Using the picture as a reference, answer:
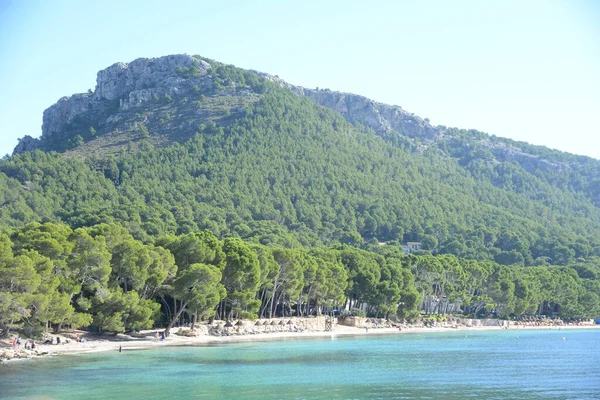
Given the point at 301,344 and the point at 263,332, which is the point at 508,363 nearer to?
the point at 301,344

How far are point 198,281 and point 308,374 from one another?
73.7 feet

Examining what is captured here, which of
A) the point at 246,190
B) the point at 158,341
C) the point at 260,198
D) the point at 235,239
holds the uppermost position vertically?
the point at 246,190

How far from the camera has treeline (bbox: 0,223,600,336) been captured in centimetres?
5865

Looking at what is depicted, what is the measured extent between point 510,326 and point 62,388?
3761 inches

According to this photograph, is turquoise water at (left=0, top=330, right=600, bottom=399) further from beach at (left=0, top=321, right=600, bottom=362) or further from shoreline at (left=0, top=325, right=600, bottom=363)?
beach at (left=0, top=321, right=600, bottom=362)

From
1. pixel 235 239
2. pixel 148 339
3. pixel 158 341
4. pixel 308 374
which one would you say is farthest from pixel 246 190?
pixel 308 374

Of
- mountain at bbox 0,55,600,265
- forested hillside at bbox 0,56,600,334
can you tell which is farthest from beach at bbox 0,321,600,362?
mountain at bbox 0,55,600,265

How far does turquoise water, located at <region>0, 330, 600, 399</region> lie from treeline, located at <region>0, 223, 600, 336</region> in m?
5.05

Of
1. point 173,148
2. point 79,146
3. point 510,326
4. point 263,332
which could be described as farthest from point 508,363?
point 79,146

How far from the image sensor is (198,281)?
71.2 m

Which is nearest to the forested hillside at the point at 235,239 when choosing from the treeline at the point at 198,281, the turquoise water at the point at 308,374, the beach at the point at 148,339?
the treeline at the point at 198,281

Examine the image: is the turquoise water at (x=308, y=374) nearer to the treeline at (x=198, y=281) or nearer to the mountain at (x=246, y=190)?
the treeline at (x=198, y=281)

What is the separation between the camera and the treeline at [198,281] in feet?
192

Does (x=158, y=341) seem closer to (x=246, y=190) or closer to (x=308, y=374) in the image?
(x=308, y=374)
